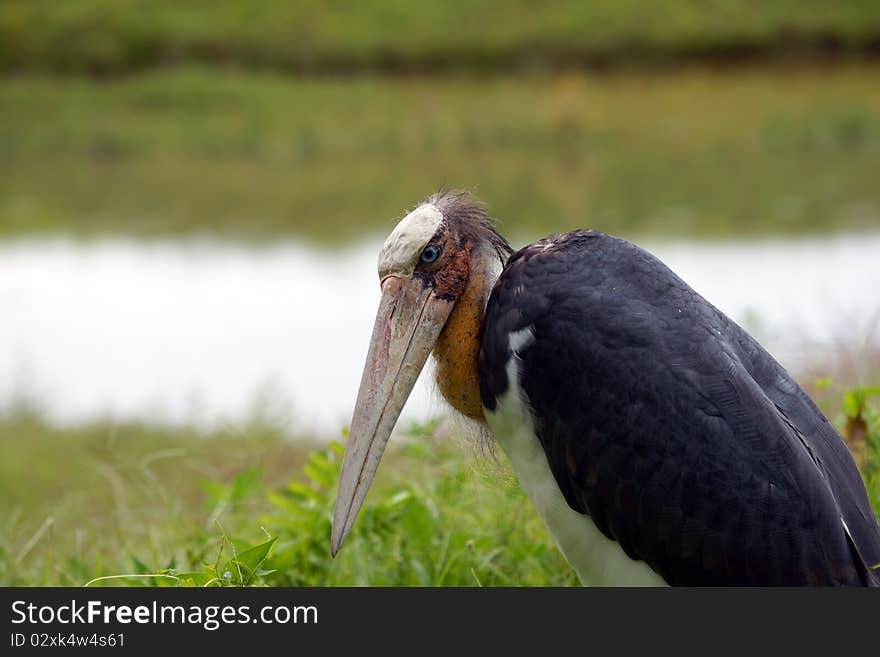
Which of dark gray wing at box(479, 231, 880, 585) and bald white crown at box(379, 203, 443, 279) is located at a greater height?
bald white crown at box(379, 203, 443, 279)

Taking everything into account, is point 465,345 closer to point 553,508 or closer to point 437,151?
point 553,508

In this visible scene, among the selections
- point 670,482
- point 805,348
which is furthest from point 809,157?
point 670,482

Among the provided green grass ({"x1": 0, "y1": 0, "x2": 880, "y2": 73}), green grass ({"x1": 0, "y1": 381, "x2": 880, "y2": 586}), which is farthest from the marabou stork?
green grass ({"x1": 0, "y1": 0, "x2": 880, "y2": 73})

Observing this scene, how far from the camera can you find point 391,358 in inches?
126

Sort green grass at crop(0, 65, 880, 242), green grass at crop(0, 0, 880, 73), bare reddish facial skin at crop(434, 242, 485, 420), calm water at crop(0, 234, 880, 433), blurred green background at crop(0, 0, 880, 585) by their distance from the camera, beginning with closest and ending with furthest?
bare reddish facial skin at crop(434, 242, 485, 420)
blurred green background at crop(0, 0, 880, 585)
calm water at crop(0, 234, 880, 433)
green grass at crop(0, 65, 880, 242)
green grass at crop(0, 0, 880, 73)

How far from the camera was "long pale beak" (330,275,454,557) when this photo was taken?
314cm

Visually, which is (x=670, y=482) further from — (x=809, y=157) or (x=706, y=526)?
(x=809, y=157)

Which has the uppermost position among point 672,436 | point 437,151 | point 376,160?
point 437,151

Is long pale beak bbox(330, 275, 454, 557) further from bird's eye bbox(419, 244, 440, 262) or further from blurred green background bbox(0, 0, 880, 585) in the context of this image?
blurred green background bbox(0, 0, 880, 585)

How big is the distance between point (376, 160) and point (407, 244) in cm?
1492

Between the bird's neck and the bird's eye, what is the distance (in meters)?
0.11

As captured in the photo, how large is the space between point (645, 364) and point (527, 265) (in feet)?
1.33

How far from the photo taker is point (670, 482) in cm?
291

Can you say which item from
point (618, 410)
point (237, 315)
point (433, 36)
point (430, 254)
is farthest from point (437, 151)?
point (618, 410)
